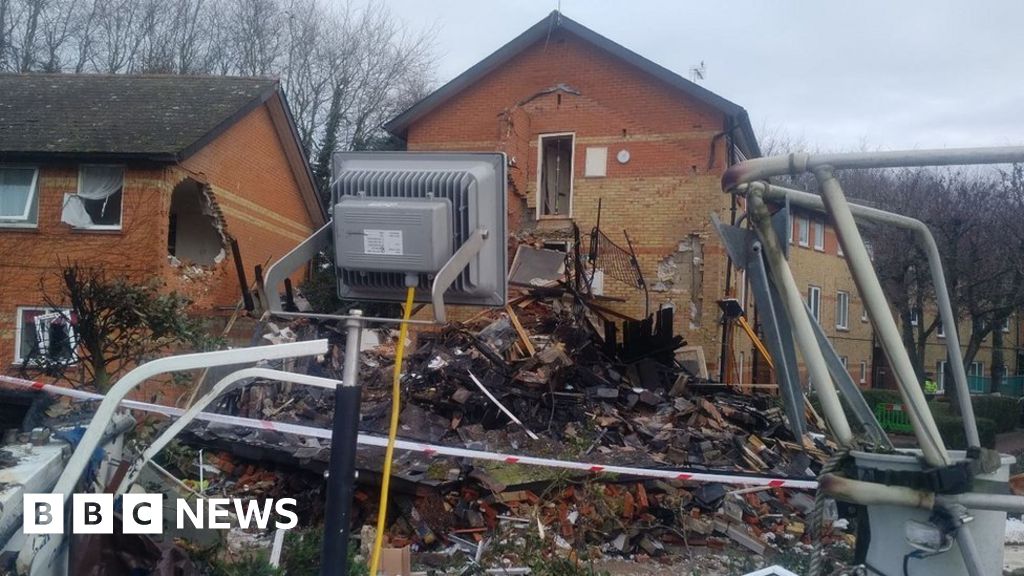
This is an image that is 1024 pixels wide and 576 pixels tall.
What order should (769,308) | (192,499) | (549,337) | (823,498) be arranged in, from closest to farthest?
(823,498), (769,308), (192,499), (549,337)

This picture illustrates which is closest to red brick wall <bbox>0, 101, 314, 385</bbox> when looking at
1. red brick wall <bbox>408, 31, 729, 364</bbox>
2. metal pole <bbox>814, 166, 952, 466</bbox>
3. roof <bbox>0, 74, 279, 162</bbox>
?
roof <bbox>0, 74, 279, 162</bbox>

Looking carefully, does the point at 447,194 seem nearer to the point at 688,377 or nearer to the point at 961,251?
the point at 688,377

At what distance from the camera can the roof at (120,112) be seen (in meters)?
17.0

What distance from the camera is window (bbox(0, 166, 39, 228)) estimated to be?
688 inches

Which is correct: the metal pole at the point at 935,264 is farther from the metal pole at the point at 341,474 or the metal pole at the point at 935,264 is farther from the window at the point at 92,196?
the window at the point at 92,196

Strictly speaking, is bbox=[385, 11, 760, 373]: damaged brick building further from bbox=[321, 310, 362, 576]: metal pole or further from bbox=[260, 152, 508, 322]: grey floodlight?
bbox=[321, 310, 362, 576]: metal pole

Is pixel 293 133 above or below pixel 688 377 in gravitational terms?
above

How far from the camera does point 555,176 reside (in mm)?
21219

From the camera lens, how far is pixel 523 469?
8.47 meters

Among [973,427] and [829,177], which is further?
[973,427]

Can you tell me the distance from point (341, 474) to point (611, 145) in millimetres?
18071

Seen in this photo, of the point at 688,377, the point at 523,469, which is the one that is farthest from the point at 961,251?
the point at 523,469

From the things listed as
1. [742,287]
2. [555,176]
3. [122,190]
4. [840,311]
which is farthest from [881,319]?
[840,311]

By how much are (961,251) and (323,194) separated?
1893cm
